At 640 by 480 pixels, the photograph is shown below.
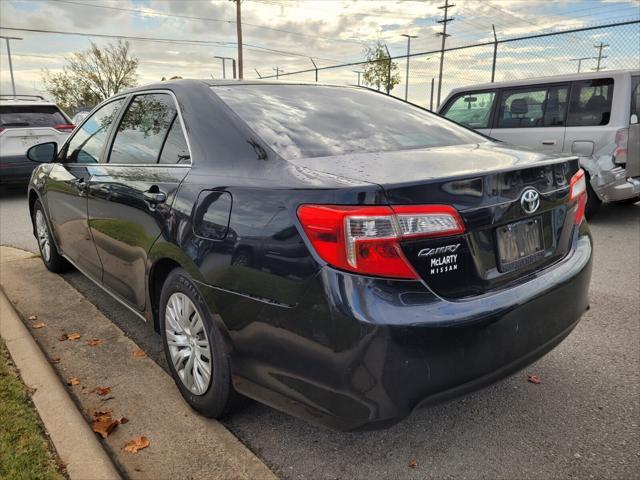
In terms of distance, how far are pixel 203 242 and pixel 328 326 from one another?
0.75 m

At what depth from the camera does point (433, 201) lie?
1788 mm

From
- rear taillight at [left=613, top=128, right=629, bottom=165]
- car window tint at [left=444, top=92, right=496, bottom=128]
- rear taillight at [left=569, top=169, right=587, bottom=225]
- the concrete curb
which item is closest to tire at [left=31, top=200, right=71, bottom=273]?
the concrete curb

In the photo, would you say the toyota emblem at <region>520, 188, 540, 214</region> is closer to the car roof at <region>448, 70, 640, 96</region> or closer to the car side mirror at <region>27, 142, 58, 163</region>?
the car side mirror at <region>27, 142, 58, 163</region>

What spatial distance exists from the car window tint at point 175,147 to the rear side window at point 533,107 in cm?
573

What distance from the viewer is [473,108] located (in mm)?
7879

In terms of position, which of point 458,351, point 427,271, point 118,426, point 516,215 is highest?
point 516,215

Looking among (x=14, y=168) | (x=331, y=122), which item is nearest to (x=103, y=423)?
(x=331, y=122)

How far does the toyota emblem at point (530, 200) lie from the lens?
80.4 inches

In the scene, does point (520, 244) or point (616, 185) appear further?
point (616, 185)

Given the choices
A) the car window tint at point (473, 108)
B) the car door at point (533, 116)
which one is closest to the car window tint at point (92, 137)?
the car door at point (533, 116)

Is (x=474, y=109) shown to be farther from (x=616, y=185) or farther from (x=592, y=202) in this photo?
(x=616, y=185)

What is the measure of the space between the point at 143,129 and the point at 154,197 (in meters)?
0.69

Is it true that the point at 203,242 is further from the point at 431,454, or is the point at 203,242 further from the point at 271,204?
the point at 431,454

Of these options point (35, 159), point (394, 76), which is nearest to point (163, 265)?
point (35, 159)
